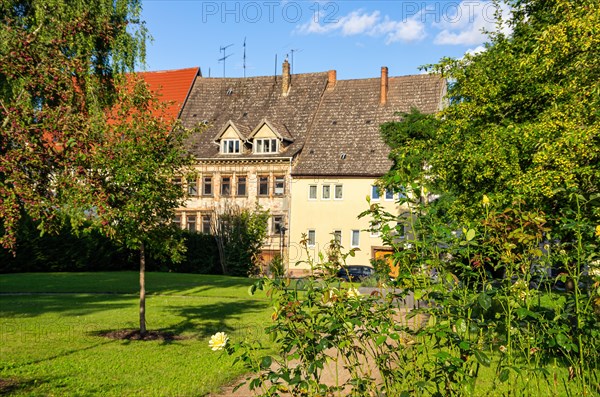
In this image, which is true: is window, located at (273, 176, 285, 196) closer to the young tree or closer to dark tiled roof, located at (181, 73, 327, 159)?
dark tiled roof, located at (181, 73, 327, 159)

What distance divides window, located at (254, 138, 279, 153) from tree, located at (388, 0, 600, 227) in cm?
2607

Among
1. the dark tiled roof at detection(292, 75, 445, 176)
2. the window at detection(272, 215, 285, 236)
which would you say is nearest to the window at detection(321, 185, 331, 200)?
the dark tiled roof at detection(292, 75, 445, 176)

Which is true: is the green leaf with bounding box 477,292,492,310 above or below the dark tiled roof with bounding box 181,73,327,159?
below

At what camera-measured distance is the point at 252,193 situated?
160 feet

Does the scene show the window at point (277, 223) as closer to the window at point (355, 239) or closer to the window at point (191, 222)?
the window at point (355, 239)

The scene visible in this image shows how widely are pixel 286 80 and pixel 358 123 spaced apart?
23.9ft

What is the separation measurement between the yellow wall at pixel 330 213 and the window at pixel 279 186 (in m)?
0.84

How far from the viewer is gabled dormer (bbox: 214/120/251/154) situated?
48281mm

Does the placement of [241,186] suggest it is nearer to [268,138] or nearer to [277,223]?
[277,223]

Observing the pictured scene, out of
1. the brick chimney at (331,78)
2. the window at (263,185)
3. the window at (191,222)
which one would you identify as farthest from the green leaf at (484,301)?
the brick chimney at (331,78)

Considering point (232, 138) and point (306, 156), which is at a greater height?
point (232, 138)

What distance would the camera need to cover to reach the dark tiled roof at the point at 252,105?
161 feet

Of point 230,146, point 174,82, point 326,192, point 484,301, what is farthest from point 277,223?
point 484,301

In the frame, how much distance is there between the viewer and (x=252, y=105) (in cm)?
5131
